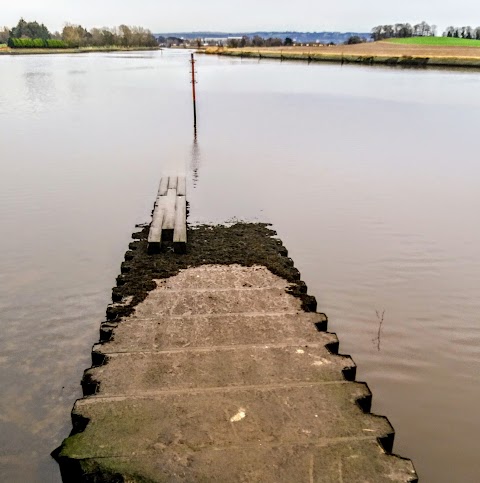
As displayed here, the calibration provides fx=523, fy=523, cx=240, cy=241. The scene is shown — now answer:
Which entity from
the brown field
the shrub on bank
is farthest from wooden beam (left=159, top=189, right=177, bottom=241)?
the shrub on bank

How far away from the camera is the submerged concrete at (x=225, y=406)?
4.27 m

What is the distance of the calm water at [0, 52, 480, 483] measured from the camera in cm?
650

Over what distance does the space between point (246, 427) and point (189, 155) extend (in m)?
19.8

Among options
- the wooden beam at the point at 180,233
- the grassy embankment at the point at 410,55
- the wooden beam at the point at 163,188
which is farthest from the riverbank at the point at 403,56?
the wooden beam at the point at 180,233

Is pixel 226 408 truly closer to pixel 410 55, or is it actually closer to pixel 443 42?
pixel 410 55

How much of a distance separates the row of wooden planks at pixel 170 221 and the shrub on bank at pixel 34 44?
191 meters

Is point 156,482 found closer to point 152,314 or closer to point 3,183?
point 152,314

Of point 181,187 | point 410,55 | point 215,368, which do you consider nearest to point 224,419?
point 215,368

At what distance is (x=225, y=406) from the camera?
16.4ft

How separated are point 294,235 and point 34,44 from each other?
196664mm

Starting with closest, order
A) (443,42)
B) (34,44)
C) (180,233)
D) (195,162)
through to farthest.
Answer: (180,233)
(195,162)
(443,42)
(34,44)

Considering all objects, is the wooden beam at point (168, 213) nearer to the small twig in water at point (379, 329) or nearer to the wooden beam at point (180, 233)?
the wooden beam at point (180, 233)

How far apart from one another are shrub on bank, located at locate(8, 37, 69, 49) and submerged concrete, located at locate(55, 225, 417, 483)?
652ft

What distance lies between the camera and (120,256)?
11.7 meters
